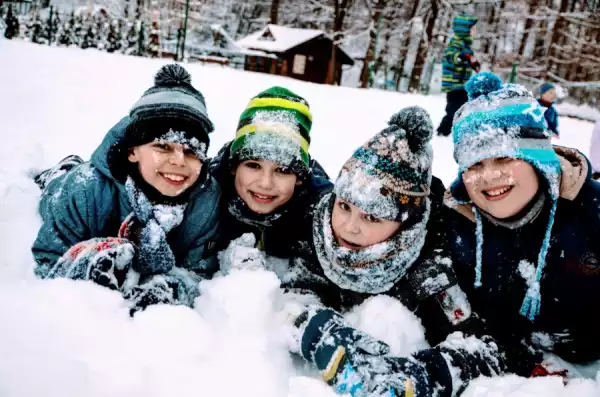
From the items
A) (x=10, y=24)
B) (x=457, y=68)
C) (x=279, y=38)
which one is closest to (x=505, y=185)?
(x=457, y=68)

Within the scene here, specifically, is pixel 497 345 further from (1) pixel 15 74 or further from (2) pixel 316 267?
(1) pixel 15 74

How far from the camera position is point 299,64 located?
19328mm

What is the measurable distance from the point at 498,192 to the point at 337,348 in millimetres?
850

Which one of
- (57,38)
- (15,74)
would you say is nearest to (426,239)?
(15,74)

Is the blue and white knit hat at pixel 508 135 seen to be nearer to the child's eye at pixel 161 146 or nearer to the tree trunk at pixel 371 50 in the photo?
the child's eye at pixel 161 146

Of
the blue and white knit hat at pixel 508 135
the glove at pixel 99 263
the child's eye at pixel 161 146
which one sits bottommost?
the glove at pixel 99 263

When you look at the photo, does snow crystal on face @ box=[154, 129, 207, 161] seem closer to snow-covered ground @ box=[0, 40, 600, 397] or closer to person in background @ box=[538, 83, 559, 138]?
snow-covered ground @ box=[0, 40, 600, 397]

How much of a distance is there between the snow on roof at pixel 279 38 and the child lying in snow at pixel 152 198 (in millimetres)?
17327

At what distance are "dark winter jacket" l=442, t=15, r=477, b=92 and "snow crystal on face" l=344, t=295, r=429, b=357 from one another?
17.7 ft

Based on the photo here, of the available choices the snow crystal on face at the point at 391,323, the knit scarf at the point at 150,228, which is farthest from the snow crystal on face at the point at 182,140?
the snow crystal on face at the point at 391,323

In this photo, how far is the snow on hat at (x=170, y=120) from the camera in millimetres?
1944

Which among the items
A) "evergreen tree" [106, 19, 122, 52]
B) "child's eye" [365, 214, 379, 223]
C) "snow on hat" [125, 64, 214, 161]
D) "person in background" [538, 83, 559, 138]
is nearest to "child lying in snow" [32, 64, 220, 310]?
"snow on hat" [125, 64, 214, 161]

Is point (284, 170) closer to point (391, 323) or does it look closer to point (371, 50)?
point (391, 323)

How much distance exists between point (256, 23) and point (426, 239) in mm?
27039
